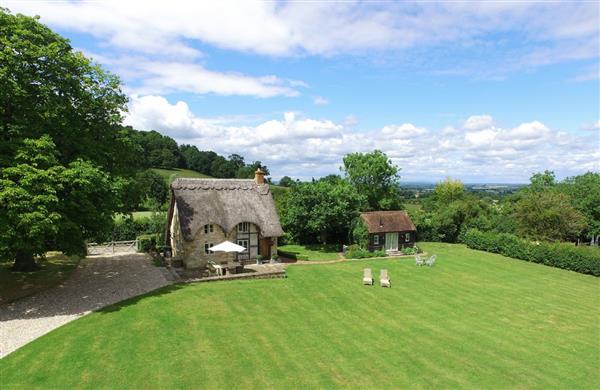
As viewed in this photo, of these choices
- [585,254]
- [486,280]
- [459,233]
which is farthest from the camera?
[459,233]

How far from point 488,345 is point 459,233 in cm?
3165

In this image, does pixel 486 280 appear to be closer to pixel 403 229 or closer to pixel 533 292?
pixel 533 292

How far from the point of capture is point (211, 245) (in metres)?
26.9

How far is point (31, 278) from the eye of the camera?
71.0 ft

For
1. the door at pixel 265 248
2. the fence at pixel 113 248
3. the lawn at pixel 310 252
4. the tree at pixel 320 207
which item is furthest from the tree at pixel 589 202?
the fence at pixel 113 248

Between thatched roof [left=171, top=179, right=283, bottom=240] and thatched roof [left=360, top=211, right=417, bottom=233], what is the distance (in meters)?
10.9

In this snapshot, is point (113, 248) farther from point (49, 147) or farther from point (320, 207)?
point (320, 207)

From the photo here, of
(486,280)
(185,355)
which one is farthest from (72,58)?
(486,280)

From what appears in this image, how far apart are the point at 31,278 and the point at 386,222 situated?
94.8 feet

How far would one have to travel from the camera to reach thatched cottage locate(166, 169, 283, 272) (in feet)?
86.6

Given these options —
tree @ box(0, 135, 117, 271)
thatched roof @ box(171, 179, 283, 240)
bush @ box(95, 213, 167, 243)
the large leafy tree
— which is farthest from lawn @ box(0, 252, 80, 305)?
bush @ box(95, 213, 167, 243)

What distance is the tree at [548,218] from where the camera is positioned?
3609 centimetres

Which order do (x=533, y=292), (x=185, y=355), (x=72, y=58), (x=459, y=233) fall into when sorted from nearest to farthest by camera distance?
(x=185, y=355), (x=72, y=58), (x=533, y=292), (x=459, y=233)

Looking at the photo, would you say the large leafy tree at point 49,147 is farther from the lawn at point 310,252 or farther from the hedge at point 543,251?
the hedge at point 543,251
